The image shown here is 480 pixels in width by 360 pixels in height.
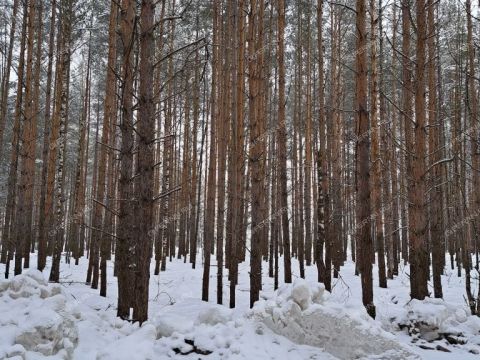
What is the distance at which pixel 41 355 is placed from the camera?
4.19 m

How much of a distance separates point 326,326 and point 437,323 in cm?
212

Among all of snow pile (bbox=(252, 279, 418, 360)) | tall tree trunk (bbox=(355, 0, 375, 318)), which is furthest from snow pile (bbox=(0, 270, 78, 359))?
tall tree trunk (bbox=(355, 0, 375, 318))

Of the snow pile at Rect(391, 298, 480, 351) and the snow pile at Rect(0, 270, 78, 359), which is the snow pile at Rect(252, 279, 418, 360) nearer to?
the snow pile at Rect(391, 298, 480, 351)

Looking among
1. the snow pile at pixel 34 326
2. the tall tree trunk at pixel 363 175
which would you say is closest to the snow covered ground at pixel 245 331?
the snow pile at pixel 34 326

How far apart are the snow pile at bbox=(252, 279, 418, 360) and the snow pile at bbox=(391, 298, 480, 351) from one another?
53.7 inches

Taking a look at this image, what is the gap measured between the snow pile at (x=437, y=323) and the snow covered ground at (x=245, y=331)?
14 mm

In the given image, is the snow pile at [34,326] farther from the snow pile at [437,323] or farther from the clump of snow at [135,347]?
the snow pile at [437,323]

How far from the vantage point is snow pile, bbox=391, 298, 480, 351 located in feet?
18.5

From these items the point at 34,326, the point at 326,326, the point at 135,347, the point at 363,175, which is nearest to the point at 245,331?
the point at 326,326

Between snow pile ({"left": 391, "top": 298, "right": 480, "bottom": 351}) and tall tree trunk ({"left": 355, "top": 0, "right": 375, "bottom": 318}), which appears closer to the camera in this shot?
snow pile ({"left": 391, "top": 298, "right": 480, "bottom": 351})

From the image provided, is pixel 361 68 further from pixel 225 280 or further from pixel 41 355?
pixel 225 280

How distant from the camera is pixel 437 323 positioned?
572 centimetres

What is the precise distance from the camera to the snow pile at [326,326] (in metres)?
4.59

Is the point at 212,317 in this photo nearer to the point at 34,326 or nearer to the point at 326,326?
the point at 326,326
